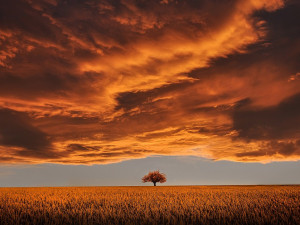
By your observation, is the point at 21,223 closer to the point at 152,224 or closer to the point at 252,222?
the point at 152,224

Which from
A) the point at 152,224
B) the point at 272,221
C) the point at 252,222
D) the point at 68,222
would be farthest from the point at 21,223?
the point at 272,221

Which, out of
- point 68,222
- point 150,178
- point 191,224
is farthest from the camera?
point 150,178

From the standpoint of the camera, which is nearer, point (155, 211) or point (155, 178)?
point (155, 211)

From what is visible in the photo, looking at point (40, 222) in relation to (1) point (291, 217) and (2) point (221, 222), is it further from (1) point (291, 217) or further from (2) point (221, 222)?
(1) point (291, 217)

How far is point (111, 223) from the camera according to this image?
8195 mm

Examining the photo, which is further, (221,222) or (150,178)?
(150,178)

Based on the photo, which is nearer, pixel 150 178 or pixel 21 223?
pixel 21 223

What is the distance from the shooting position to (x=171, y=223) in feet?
26.3

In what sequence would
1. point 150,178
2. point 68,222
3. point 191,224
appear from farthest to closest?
point 150,178
point 68,222
point 191,224

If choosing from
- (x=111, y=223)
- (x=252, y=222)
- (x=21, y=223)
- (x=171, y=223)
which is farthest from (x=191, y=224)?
(x=21, y=223)

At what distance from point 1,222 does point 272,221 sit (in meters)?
8.61

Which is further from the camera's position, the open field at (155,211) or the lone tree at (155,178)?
the lone tree at (155,178)

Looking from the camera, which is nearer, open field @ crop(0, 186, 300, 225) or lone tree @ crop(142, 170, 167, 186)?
open field @ crop(0, 186, 300, 225)

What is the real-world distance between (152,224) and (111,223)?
1278mm
